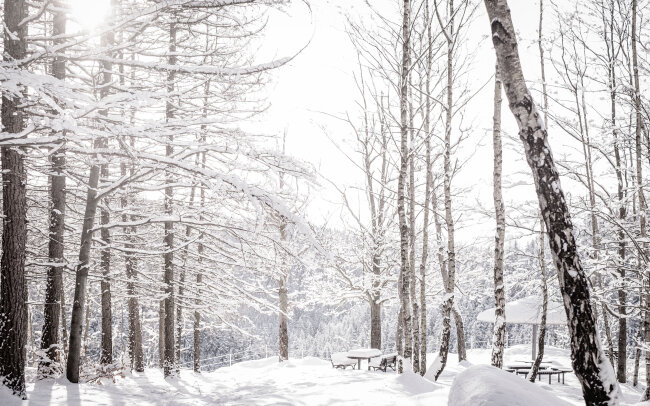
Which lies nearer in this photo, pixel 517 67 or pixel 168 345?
pixel 517 67

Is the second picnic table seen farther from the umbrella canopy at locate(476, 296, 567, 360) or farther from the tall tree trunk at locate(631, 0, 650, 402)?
the tall tree trunk at locate(631, 0, 650, 402)

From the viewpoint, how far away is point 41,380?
6.09 metres

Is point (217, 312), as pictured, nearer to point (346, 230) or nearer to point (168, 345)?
point (168, 345)

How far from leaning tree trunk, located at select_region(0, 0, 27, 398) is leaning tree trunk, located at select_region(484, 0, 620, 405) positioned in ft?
17.9

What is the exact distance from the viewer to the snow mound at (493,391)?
8.61 feet

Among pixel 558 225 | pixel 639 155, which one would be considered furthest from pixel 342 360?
pixel 558 225

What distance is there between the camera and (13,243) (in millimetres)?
4793

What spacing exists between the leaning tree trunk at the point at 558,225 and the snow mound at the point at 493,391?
0.54 m

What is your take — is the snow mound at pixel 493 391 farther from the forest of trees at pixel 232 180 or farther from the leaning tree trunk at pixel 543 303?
the leaning tree trunk at pixel 543 303

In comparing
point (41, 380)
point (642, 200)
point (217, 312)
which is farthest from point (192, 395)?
point (642, 200)

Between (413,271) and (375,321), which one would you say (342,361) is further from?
(413,271)

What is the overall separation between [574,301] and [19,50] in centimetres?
661

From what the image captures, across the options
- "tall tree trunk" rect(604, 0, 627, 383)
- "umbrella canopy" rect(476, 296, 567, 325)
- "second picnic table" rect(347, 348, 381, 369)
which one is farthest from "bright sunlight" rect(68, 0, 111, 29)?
"umbrella canopy" rect(476, 296, 567, 325)

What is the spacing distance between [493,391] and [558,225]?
1765 millimetres
